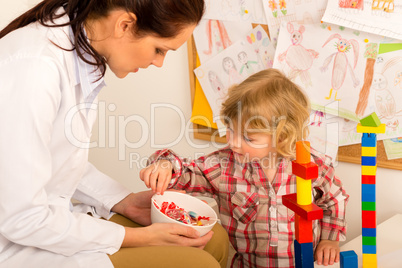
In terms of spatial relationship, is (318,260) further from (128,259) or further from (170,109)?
(170,109)

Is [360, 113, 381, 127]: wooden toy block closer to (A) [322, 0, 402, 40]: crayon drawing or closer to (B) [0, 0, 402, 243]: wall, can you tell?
(A) [322, 0, 402, 40]: crayon drawing

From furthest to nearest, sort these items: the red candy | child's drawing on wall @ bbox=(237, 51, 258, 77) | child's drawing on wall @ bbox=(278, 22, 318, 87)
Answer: child's drawing on wall @ bbox=(237, 51, 258, 77), child's drawing on wall @ bbox=(278, 22, 318, 87), the red candy

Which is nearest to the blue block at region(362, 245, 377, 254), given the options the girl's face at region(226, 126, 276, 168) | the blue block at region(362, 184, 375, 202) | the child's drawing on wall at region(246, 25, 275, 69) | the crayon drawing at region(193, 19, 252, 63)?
the blue block at region(362, 184, 375, 202)

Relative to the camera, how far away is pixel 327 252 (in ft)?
3.90

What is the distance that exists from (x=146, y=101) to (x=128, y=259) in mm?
996

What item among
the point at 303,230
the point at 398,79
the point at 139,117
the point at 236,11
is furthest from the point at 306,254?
the point at 139,117

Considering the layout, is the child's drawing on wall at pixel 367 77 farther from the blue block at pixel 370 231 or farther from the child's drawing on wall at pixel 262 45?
the blue block at pixel 370 231

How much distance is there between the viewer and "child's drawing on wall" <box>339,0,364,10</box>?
1274 mm

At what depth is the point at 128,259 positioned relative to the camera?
3.20 feet

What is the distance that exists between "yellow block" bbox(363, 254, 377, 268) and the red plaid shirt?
9.5 inches

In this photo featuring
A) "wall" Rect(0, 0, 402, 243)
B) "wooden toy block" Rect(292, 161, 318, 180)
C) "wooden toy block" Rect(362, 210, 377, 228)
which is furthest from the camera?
"wall" Rect(0, 0, 402, 243)

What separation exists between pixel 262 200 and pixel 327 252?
20cm

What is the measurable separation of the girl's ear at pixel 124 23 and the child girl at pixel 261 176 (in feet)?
1.16

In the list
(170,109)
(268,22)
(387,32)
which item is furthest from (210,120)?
(387,32)
